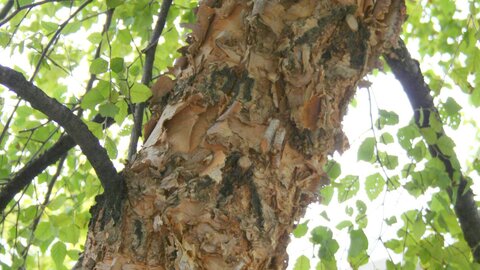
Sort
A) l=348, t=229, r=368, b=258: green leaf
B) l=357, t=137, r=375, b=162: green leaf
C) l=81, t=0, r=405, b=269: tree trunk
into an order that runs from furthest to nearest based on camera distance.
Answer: l=357, t=137, r=375, b=162: green leaf, l=348, t=229, r=368, b=258: green leaf, l=81, t=0, r=405, b=269: tree trunk

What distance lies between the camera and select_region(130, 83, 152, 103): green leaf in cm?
100

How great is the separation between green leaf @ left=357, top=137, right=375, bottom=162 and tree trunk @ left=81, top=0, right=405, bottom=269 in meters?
0.50

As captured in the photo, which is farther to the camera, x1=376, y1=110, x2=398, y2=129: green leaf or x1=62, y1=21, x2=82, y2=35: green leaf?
x1=62, y1=21, x2=82, y2=35: green leaf

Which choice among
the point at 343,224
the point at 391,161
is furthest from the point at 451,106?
the point at 343,224

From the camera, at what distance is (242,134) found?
851 mm

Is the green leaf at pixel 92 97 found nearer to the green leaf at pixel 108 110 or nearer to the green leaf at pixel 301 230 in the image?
the green leaf at pixel 108 110

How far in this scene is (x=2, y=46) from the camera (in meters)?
1.47

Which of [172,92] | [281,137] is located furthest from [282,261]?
[172,92]

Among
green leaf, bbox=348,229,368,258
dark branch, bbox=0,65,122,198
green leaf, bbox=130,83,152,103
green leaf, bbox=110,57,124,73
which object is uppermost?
green leaf, bbox=110,57,124,73

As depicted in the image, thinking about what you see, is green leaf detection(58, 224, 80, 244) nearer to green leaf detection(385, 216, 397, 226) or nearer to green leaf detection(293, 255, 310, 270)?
green leaf detection(293, 255, 310, 270)

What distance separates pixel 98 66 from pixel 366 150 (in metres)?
0.71

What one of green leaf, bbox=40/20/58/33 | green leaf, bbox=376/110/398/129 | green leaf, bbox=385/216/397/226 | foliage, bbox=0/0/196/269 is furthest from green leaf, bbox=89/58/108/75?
green leaf, bbox=385/216/397/226

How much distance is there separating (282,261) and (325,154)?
0.18 metres

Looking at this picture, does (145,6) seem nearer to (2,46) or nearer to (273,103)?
(2,46)
